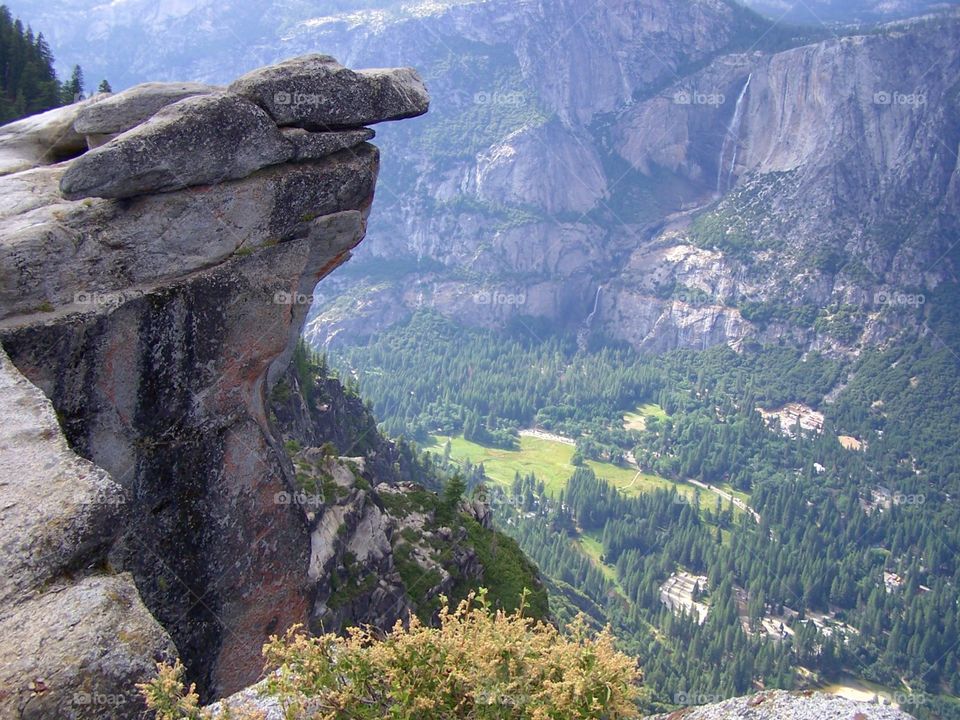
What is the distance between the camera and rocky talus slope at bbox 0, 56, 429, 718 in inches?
944

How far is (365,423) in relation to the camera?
94438 millimetres

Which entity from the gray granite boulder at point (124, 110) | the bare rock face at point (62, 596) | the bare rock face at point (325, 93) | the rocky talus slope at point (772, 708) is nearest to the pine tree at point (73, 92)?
the gray granite boulder at point (124, 110)

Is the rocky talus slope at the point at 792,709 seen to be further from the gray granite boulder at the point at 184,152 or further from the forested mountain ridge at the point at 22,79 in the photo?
the forested mountain ridge at the point at 22,79

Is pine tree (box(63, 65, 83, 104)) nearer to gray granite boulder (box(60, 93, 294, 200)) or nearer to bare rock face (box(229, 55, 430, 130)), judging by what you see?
bare rock face (box(229, 55, 430, 130))

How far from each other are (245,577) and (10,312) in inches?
410

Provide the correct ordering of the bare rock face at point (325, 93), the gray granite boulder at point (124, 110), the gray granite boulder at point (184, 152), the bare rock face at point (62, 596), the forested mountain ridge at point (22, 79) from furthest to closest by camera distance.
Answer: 1. the forested mountain ridge at point (22, 79)
2. the gray granite boulder at point (124, 110)
3. the bare rock face at point (325, 93)
4. the gray granite boulder at point (184, 152)
5. the bare rock face at point (62, 596)

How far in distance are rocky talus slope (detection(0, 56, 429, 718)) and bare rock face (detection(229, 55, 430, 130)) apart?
0.06 m

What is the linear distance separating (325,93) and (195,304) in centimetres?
827

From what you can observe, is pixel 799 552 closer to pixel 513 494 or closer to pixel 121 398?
pixel 513 494

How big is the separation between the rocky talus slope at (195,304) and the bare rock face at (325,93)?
64 millimetres

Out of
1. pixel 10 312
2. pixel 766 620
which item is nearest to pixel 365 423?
pixel 10 312

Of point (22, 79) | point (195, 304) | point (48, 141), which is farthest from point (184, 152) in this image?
point (22, 79)

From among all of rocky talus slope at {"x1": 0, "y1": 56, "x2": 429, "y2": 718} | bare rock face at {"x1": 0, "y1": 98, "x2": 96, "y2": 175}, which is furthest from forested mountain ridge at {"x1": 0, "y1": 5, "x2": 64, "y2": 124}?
rocky talus slope at {"x1": 0, "y1": 56, "x2": 429, "y2": 718}

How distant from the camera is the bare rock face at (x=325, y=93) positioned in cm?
2744
